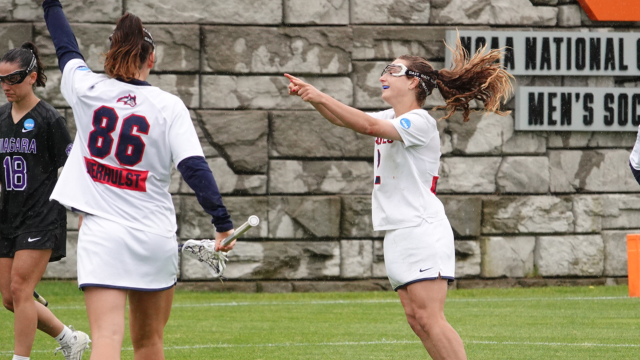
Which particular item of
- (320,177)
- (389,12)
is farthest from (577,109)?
(320,177)

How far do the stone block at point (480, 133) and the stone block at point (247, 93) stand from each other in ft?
4.48

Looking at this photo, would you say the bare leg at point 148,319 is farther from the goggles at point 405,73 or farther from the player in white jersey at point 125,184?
the goggles at point 405,73

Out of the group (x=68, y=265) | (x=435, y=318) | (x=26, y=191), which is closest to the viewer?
(x=435, y=318)

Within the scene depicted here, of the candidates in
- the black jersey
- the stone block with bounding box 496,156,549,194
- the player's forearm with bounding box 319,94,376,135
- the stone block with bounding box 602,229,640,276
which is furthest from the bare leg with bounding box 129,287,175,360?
the stone block with bounding box 602,229,640,276

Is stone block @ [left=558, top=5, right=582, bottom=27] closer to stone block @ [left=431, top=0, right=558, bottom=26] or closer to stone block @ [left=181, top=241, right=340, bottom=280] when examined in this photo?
stone block @ [left=431, top=0, right=558, bottom=26]

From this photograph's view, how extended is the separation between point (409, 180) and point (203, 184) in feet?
4.62

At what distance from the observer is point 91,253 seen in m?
3.62

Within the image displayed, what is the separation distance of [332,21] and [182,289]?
3.56m

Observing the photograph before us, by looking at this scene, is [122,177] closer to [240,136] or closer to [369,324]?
[369,324]

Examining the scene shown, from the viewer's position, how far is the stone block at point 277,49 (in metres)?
10.2

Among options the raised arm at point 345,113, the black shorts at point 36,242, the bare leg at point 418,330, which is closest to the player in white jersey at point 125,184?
the raised arm at point 345,113

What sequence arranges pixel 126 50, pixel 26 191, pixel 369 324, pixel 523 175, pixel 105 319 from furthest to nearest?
1. pixel 523 175
2. pixel 369 324
3. pixel 26 191
4. pixel 126 50
5. pixel 105 319

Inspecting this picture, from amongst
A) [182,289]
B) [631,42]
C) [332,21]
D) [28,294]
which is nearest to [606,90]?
[631,42]

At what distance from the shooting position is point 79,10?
32.9 feet
